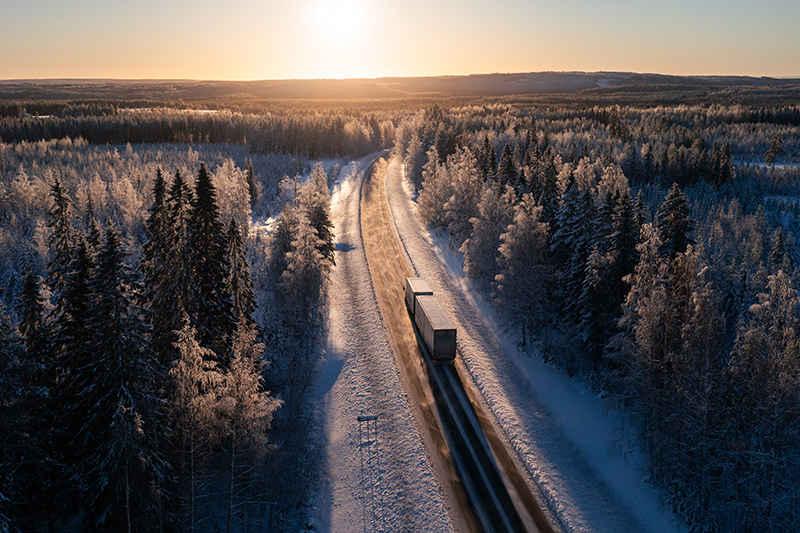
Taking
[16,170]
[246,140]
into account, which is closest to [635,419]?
[16,170]

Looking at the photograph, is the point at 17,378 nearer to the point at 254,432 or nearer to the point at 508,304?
the point at 254,432

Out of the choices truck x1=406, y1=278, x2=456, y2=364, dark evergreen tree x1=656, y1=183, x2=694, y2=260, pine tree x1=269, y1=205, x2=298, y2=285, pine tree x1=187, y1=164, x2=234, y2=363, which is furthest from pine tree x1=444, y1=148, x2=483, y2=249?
pine tree x1=187, y1=164, x2=234, y2=363

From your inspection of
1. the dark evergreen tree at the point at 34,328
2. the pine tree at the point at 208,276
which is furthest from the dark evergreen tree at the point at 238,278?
the dark evergreen tree at the point at 34,328

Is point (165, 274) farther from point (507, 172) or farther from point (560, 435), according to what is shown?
point (507, 172)

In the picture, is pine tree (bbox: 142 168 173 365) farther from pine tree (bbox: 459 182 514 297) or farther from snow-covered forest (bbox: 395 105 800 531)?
pine tree (bbox: 459 182 514 297)

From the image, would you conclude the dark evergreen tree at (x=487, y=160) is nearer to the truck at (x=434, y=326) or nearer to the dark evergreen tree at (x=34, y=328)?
the truck at (x=434, y=326)

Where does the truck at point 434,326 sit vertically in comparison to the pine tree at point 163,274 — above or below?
below

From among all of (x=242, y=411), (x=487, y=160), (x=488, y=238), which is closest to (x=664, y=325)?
(x=242, y=411)
